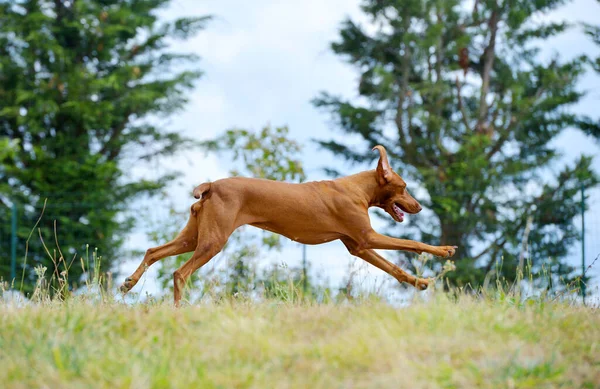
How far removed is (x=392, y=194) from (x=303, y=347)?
A: 265 centimetres

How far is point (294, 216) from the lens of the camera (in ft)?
20.7

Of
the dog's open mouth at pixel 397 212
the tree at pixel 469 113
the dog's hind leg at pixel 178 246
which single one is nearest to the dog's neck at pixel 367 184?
the dog's open mouth at pixel 397 212

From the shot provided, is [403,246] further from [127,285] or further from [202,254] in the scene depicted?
[127,285]

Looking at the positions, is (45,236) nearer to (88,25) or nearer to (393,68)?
(88,25)

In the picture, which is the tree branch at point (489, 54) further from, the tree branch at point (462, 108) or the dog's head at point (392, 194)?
the dog's head at point (392, 194)

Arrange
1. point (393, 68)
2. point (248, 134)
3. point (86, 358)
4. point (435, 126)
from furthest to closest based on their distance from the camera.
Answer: point (393, 68) → point (435, 126) → point (248, 134) → point (86, 358)

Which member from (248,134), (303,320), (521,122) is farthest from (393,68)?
(303,320)

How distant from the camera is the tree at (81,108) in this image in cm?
1684

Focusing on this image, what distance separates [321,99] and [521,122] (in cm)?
517

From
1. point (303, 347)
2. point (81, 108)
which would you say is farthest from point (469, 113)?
point (303, 347)

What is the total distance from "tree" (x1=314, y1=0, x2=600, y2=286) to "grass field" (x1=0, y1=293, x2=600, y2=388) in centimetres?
1126

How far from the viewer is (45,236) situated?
16766mm

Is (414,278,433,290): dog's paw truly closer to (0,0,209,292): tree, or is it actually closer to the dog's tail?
the dog's tail

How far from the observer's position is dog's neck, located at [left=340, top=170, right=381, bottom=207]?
6586mm
